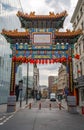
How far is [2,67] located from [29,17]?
19.5m

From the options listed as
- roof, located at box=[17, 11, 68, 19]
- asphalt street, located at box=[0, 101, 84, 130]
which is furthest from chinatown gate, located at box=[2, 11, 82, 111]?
asphalt street, located at box=[0, 101, 84, 130]

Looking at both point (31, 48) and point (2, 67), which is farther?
point (2, 67)

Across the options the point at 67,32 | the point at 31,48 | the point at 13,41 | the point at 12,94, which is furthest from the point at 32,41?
the point at 12,94

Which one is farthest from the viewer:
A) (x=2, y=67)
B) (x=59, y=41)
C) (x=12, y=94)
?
(x=2, y=67)

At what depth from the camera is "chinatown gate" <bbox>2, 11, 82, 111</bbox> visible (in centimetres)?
2567

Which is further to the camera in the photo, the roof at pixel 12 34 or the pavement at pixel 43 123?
the roof at pixel 12 34

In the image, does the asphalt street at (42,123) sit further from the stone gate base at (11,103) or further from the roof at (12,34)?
the roof at (12,34)

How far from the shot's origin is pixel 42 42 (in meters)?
25.9

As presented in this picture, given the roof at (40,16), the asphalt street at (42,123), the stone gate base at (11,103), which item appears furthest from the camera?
the roof at (40,16)

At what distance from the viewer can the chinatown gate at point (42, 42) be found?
25.7 metres

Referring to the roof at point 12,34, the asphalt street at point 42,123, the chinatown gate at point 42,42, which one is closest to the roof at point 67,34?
the chinatown gate at point 42,42

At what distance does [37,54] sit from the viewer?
84.4 feet

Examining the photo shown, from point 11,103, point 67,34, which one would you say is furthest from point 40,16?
point 11,103

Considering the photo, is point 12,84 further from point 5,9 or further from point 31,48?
point 5,9
